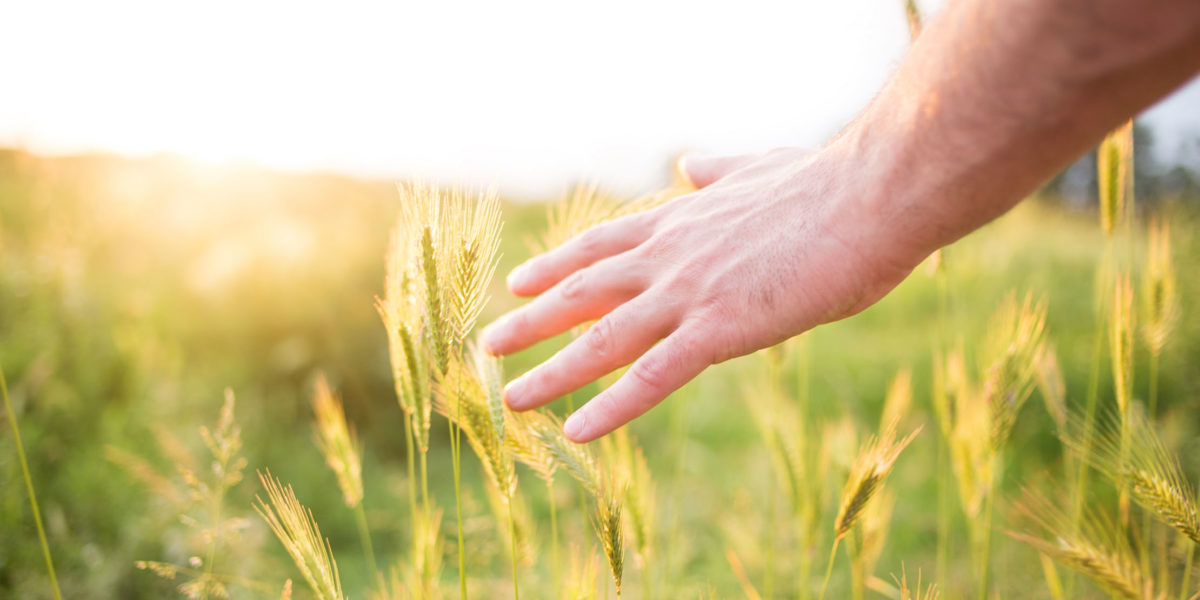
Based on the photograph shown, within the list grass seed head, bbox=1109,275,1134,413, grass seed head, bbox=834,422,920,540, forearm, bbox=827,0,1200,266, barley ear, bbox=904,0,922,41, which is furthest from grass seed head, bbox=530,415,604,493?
barley ear, bbox=904,0,922,41

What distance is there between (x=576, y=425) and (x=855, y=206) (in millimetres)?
529

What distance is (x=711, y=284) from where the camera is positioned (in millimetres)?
1020

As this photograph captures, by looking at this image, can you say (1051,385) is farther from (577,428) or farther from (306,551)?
(306,551)

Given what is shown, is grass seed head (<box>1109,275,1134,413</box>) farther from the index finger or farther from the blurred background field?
the index finger

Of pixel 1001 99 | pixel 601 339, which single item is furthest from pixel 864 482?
pixel 1001 99

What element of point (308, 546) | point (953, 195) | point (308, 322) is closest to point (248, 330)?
point (308, 322)

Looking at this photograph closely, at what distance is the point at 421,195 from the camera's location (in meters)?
0.94

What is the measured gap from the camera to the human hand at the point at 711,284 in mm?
935

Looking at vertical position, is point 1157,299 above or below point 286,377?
above

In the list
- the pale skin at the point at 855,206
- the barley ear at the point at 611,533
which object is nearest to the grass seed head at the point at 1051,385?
the pale skin at the point at 855,206

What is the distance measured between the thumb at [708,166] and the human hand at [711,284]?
0.13m

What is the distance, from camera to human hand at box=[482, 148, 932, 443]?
93 centimetres

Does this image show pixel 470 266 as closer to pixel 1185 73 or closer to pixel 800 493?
pixel 1185 73

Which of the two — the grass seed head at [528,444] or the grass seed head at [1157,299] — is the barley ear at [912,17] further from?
the grass seed head at [528,444]
